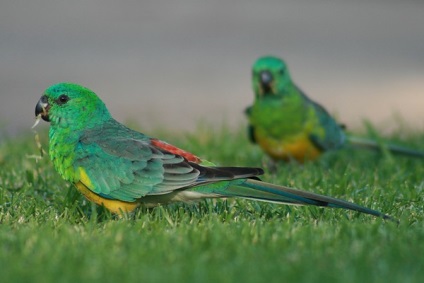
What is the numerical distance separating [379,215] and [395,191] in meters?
0.94

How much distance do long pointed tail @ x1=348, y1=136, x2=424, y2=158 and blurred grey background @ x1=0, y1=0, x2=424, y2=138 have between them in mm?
910

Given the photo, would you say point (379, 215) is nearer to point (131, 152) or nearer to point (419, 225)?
point (419, 225)

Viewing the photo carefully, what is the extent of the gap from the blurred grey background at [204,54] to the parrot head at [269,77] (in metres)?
1.23

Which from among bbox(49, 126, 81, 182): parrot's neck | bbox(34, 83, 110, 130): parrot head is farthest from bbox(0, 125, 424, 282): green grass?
bbox(34, 83, 110, 130): parrot head

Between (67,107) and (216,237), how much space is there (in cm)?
129

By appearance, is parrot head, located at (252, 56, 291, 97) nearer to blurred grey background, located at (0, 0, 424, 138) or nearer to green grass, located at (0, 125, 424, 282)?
green grass, located at (0, 125, 424, 282)

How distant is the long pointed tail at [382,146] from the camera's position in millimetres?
6543

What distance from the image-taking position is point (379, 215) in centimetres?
429

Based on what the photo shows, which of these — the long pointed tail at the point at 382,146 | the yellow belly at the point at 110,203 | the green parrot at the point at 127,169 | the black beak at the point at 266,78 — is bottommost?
the long pointed tail at the point at 382,146

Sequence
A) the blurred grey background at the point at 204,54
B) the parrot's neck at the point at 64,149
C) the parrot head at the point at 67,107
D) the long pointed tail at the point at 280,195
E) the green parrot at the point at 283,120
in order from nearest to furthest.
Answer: the long pointed tail at the point at 280,195 → the parrot's neck at the point at 64,149 → the parrot head at the point at 67,107 → the green parrot at the point at 283,120 → the blurred grey background at the point at 204,54

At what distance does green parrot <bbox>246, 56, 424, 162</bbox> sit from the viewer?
6.36 m

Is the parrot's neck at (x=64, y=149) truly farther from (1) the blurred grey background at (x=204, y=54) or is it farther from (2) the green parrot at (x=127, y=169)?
(1) the blurred grey background at (x=204, y=54)

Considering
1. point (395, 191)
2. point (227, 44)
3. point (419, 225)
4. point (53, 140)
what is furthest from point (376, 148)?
point (227, 44)

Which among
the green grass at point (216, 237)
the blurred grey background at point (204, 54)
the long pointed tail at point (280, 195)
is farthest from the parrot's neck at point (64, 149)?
the blurred grey background at point (204, 54)
